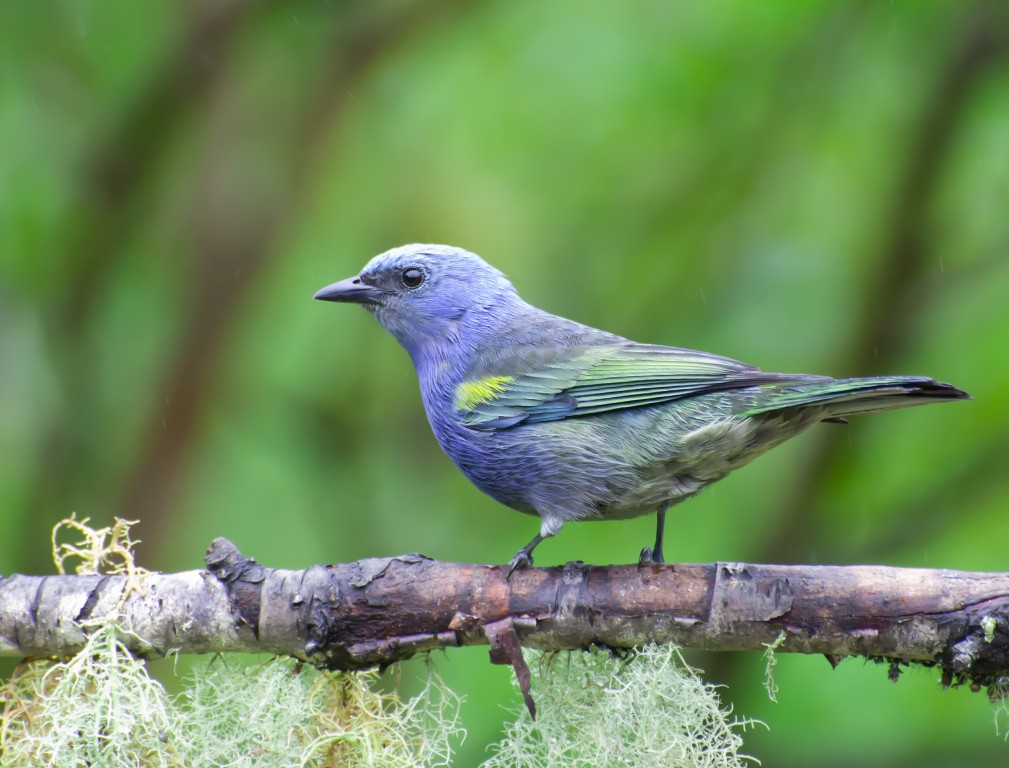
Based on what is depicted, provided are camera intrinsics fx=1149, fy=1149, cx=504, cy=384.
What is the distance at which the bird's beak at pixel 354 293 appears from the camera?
4727 millimetres

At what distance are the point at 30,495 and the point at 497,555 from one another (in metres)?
2.70

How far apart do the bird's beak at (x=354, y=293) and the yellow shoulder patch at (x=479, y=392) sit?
719mm

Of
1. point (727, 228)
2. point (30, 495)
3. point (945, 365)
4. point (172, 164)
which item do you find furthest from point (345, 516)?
point (945, 365)

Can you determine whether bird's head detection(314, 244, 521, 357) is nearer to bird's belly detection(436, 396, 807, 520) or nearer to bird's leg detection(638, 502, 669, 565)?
bird's belly detection(436, 396, 807, 520)

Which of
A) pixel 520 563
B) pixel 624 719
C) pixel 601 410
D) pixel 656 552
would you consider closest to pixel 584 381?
pixel 601 410

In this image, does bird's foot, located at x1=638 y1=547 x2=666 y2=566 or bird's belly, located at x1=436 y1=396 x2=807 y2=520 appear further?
bird's belly, located at x1=436 y1=396 x2=807 y2=520

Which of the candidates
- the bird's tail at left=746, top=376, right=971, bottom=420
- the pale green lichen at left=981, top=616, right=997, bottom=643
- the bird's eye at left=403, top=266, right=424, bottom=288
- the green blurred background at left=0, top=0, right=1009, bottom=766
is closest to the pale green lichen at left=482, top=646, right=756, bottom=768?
the pale green lichen at left=981, top=616, right=997, bottom=643

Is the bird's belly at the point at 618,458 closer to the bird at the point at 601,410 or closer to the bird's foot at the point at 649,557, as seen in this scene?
the bird at the point at 601,410

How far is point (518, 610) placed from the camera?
3209 mm

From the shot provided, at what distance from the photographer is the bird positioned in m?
3.66

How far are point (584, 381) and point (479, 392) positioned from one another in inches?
15.5

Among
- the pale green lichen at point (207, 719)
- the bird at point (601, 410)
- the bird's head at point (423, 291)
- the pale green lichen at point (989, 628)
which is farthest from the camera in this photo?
the bird's head at point (423, 291)

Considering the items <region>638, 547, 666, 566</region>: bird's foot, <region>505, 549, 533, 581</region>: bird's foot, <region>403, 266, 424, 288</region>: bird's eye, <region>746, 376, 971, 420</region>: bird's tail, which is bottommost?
<region>505, 549, 533, 581</region>: bird's foot

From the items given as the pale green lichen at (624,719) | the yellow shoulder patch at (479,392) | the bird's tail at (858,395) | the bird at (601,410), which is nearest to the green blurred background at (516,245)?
the bird at (601,410)
